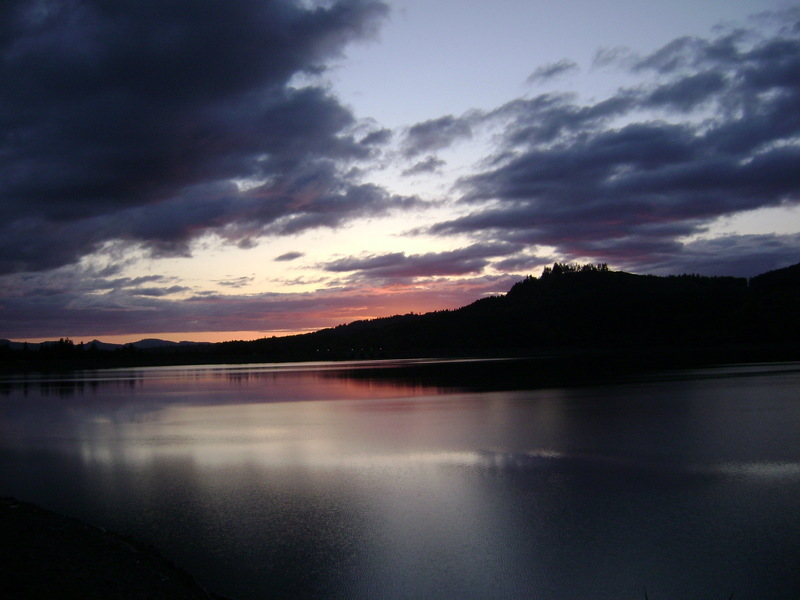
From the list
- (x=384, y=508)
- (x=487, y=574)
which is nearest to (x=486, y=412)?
(x=384, y=508)

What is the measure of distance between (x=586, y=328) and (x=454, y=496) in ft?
302

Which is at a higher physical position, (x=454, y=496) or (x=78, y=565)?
(x=78, y=565)

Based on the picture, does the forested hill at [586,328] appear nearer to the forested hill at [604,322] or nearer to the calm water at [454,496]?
the forested hill at [604,322]

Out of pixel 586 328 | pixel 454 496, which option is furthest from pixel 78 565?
pixel 586 328

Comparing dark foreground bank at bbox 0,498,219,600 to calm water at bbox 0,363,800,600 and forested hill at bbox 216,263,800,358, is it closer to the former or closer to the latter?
calm water at bbox 0,363,800,600

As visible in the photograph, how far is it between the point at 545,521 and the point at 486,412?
11199mm

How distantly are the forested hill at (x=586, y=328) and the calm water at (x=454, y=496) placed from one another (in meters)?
67.3

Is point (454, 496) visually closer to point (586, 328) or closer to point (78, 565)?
point (78, 565)

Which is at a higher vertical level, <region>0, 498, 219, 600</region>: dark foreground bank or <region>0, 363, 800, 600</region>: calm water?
<region>0, 498, 219, 600</region>: dark foreground bank

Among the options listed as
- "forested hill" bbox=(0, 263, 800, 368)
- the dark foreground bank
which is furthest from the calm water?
"forested hill" bbox=(0, 263, 800, 368)

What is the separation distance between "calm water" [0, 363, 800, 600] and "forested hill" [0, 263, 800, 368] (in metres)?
67.3

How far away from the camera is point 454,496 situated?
9438mm

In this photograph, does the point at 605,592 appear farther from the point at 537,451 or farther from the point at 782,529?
the point at 537,451

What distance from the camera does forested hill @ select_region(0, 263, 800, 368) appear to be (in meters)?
86.5
